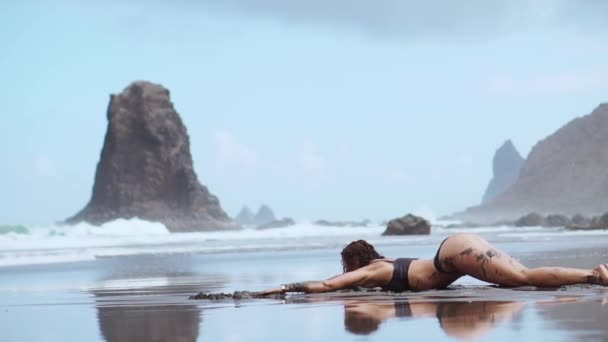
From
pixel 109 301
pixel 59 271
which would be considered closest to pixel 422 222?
pixel 59 271

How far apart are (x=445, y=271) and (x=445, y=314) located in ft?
7.63

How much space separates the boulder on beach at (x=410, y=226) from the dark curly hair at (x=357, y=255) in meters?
34.3

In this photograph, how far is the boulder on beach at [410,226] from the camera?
145 feet

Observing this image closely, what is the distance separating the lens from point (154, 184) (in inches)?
3912

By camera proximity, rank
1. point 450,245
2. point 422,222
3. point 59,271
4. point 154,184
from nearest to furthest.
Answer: point 450,245, point 59,271, point 422,222, point 154,184

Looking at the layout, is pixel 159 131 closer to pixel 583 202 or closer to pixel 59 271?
pixel 583 202

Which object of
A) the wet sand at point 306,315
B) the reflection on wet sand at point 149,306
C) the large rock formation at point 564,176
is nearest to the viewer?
the wet sand at point 306,315

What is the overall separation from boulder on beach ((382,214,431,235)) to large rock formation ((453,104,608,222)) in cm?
7177

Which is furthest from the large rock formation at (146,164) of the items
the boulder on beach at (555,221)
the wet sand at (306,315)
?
the wet sand at (306,315)

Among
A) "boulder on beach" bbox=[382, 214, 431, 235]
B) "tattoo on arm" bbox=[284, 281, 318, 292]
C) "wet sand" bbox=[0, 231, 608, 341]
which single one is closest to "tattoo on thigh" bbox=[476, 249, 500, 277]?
"wet sand" bbox=[0, 231, 608, 341]

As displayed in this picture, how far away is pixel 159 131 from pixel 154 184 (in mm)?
5167

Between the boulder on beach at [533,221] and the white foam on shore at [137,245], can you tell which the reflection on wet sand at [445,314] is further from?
the boulder on beach at [533,221]

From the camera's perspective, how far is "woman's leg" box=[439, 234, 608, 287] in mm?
9461

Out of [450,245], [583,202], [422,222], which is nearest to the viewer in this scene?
[450,245]
